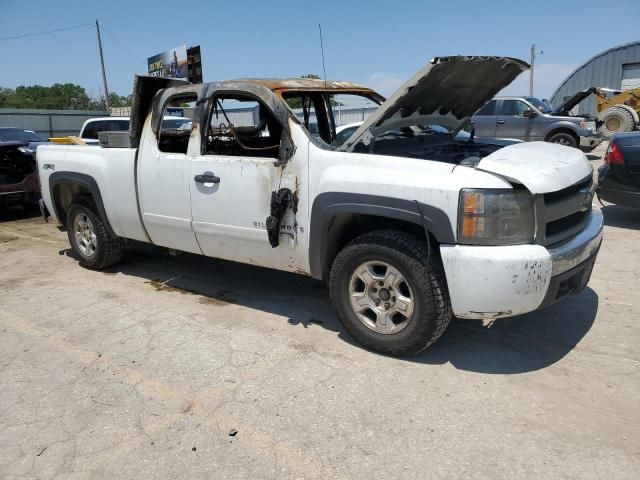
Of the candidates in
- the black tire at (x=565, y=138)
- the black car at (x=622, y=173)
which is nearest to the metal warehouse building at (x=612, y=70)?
the black tire at (x=565, y=138)

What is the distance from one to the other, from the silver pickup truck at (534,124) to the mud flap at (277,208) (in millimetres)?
12430

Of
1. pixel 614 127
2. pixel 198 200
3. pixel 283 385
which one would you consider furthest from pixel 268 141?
pixel 614 127

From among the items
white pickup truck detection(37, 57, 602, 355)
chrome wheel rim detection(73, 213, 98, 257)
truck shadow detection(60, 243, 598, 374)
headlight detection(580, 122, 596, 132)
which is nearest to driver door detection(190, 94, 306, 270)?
white pickup truck detection(37, 57, 602, 355)

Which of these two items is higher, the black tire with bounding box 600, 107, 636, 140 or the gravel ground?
the black tire with bounding box 600, 107, 636, 140

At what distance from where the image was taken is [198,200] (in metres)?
4.24

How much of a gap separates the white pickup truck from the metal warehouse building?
118 feet

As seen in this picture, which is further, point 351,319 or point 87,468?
point 351,319

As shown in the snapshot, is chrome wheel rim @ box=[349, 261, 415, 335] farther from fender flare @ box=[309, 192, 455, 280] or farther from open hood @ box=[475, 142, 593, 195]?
open hood @ box=[475, 142, 593, 195]

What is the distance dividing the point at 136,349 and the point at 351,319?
1592 millimetres

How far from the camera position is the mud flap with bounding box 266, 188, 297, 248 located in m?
3.70

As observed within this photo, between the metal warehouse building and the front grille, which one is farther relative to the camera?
the metal warehouse building

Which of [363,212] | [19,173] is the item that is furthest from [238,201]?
[19,173]

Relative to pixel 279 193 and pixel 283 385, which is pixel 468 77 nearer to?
pixel 279 193

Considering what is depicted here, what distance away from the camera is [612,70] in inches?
1468
